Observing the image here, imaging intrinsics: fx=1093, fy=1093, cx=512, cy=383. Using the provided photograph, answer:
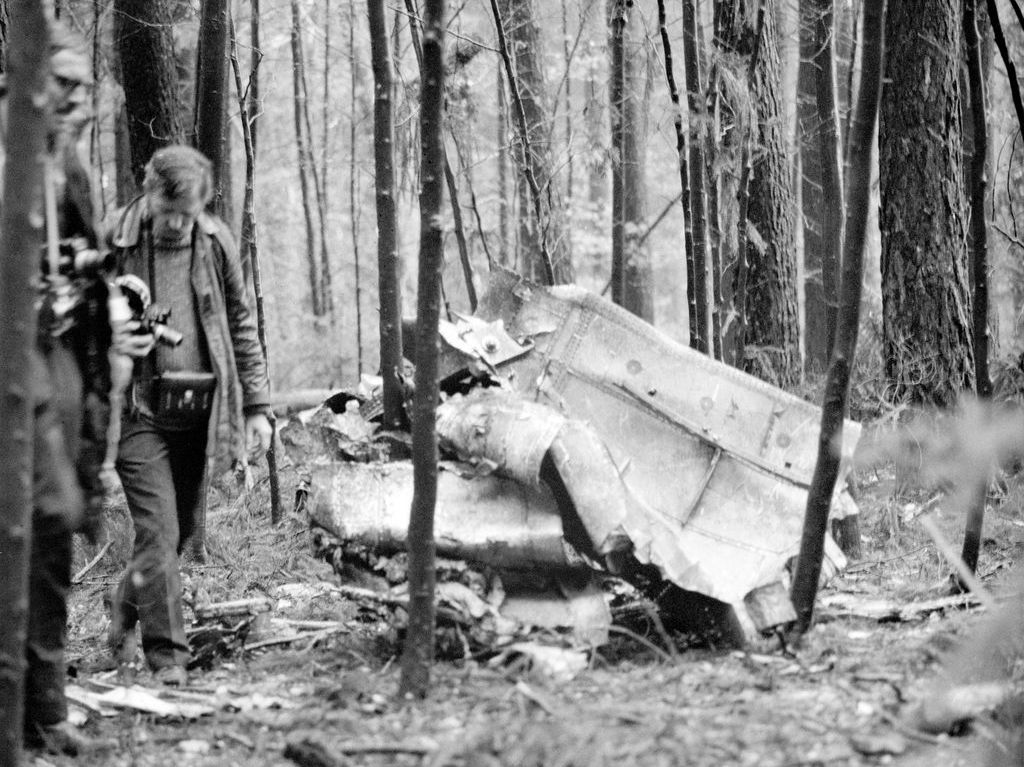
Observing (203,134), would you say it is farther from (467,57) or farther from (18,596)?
(18,596)

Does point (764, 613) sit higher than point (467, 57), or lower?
lower

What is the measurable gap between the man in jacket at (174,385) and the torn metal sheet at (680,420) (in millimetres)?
1065

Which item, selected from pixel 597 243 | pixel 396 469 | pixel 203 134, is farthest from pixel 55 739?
pixel 597 243

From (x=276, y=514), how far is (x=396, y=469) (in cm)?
276

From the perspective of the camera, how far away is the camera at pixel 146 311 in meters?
4.26

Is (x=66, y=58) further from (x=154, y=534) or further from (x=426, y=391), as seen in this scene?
(x=154, y=534)

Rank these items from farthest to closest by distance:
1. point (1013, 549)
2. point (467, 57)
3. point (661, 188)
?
point (661, 188) < point (467, 57) < point (1013, 549)

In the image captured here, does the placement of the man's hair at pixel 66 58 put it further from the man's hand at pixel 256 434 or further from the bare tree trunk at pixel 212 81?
the bare tree trunk at pixel 212 81

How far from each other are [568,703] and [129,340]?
2.01 metres

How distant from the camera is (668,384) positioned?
5383mm

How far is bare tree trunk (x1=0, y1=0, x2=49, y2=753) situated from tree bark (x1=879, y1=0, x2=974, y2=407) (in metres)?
6.20

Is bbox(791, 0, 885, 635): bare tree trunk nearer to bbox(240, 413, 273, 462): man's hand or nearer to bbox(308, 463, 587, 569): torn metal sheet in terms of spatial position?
bbox(308, 463, 587, 569): torn metal sheet

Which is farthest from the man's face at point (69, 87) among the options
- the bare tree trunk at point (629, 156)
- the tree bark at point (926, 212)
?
the tree bark at point (926, 212)

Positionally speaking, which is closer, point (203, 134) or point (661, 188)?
point (203, 134)
